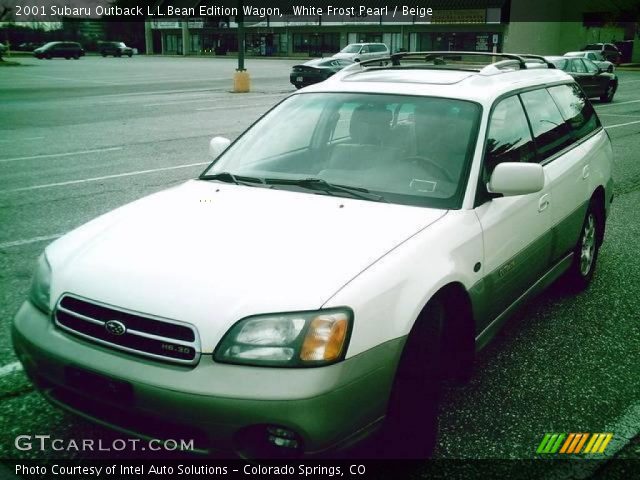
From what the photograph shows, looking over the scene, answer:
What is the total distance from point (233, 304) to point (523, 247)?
6.43 ft

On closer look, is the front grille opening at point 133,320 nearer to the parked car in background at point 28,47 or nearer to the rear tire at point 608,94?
the rear tire at point 608,94

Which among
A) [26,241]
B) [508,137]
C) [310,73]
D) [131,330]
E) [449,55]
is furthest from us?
[310,73]

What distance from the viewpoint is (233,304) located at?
2389 mm

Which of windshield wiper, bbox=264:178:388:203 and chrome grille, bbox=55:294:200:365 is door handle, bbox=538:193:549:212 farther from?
chrome grille, bbox=55:294:200:365

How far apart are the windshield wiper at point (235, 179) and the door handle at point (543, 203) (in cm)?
163

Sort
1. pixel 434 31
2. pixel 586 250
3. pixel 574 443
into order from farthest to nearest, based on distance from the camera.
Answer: pixel 434 31
pixel 586 250
pixel 574 443

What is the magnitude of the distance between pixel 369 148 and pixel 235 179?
767 millimetres

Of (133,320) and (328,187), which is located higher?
(328,187)

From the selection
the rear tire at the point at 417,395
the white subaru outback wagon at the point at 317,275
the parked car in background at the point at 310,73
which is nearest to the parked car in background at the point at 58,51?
the parked car in background at the point at 310,73

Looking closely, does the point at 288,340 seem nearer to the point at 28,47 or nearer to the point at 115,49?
the point at 115,49

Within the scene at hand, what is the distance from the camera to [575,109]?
16.3 ft

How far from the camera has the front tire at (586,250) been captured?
15.9 feet

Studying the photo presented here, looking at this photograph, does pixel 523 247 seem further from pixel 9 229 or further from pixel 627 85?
pixel 627 85

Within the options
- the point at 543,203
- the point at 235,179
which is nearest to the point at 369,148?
the point at 235,179
